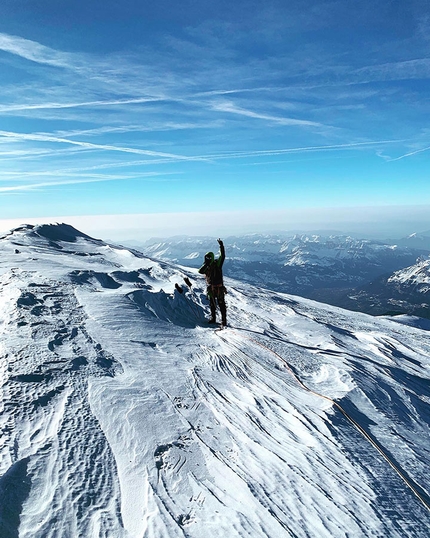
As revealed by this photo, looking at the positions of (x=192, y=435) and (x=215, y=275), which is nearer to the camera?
(x=192, y=435)

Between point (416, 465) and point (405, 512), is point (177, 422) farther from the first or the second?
point (416, 465)

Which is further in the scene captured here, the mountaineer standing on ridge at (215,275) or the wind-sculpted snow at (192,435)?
the mountaineer standing on ridge at (215,275)

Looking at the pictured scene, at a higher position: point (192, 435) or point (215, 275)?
A: point (215, 275)

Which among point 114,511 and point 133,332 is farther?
point 133,332

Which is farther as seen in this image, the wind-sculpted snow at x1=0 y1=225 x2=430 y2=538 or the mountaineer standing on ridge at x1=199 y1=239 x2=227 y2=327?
the mountaineer standing on ridge at x1=199 y1=239 x2=227 y2=327

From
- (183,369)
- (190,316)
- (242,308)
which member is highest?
(183,369)

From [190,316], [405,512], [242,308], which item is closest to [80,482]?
[405,512]

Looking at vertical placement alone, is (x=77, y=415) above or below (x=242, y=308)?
above

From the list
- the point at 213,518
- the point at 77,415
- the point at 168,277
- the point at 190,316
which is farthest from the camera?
the point at 168,277
